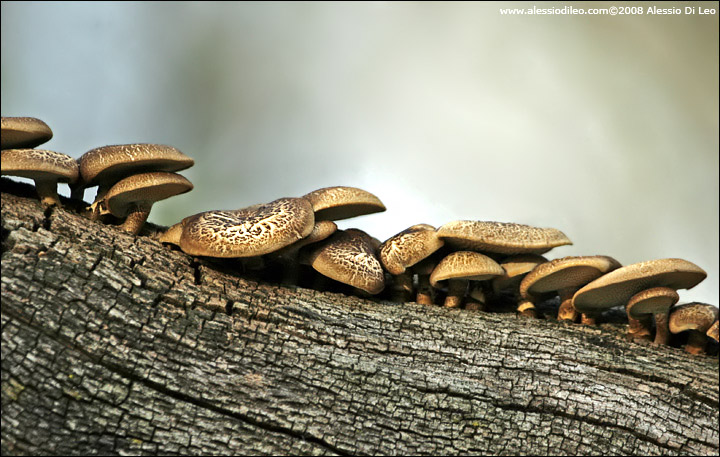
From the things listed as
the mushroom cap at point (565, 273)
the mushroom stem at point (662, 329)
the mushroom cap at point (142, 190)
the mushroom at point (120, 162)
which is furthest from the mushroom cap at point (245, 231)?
the mushroom stem at point (662, 329)

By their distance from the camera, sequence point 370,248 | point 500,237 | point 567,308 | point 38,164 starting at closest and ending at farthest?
point 38,164 → point 500,237 → point 370,248 → point 567,308

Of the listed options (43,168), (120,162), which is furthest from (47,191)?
(120,162)

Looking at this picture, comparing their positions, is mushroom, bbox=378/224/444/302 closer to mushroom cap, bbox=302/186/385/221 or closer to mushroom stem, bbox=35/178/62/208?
mushroom cap, bbox=302/186/385/221

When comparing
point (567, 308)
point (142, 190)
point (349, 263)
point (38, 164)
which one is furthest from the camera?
point (567, 308)

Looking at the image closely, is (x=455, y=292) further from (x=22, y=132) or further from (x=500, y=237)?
(x=22, y=132)

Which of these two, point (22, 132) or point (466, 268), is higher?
point (22, 132)

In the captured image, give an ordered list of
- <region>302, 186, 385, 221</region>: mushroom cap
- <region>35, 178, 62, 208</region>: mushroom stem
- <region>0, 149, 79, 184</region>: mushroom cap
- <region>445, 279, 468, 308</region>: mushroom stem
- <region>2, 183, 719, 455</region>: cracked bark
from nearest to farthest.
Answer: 1. <region>2, 183, 719, 455</region>: cracked bark
2. <region>0, 149, 79, 184</region>: mushroom cap
3. <region>35, 178, 62, 208</region>: mushroom stem
4. <region>302, 186, 385, 221</region>: mushroom cap
5. <region>445, 279, 468, 308</region>: mushroom stem

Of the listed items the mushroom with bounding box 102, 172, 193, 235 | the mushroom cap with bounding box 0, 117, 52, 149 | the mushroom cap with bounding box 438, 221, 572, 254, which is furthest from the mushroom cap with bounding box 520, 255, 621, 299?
the mushroom cap with bounding box 0, 117, 52, 149
